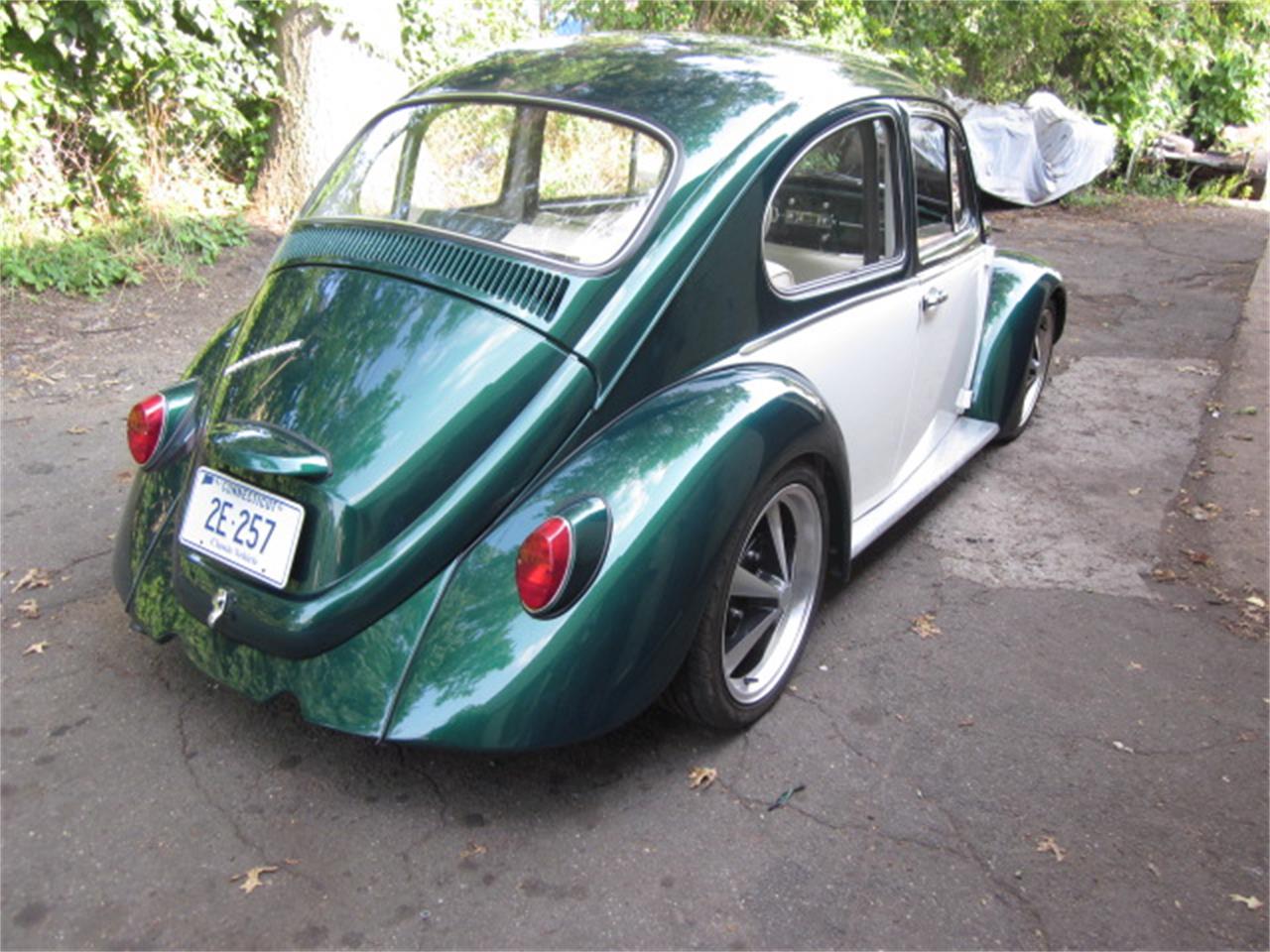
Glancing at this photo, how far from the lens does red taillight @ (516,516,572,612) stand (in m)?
2.36

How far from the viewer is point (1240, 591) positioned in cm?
384

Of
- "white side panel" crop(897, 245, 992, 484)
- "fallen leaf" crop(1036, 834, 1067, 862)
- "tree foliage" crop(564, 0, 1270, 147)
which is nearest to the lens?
"fallen leaf" crop(1036, 834, 1067, 862)

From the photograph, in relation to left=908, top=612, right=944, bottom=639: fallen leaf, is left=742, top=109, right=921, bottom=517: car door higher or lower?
higher

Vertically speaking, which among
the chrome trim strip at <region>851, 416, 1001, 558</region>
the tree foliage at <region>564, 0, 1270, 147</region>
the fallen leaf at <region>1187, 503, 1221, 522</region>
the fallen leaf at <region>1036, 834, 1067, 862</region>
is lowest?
the fallen leaf at <region>1036, 834, 1067, 862</region>

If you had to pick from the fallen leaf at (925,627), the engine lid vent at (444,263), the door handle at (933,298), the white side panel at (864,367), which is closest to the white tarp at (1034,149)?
the door handle at (933,298)

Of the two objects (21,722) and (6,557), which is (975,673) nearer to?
(21,722)

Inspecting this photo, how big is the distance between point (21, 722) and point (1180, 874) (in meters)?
2.88

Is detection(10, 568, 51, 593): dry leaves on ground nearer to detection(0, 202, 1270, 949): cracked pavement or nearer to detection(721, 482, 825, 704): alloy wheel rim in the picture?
detection(0, 202, 1270, 949): cracked pavement

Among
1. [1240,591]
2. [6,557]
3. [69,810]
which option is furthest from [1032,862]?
[6,557]

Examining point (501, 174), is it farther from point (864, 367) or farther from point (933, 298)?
point (933, 298)

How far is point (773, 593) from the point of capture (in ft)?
9.93

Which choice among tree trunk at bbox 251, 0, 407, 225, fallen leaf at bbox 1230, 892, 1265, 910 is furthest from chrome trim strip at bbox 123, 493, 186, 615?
tree trunk at bbox 251, 0, 407, 225

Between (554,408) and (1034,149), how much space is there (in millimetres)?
9258

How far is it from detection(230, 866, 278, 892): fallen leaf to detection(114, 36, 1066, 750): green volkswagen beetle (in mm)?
330
